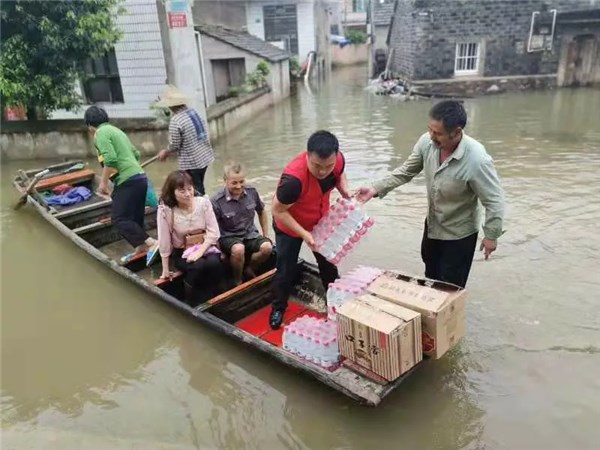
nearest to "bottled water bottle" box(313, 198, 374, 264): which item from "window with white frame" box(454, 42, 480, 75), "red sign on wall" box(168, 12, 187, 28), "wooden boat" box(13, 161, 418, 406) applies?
"wooden boat" box(13, 161, 418, 406)

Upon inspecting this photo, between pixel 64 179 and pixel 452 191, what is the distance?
21.8 feet

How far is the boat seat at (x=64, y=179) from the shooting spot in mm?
7598

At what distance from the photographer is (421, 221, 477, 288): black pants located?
3607 mm

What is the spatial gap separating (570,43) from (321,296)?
62.7 feet

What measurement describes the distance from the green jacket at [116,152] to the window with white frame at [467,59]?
16491 millimetres

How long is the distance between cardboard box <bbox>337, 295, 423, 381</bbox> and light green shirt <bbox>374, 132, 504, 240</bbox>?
2.71ft

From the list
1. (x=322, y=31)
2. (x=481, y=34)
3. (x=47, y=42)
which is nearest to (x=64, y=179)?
(x=47, y=42)

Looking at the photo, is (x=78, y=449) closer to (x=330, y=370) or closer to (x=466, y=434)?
(x=330, y=370)

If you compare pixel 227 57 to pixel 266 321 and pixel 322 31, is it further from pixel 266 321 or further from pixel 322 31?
pixel 266 321

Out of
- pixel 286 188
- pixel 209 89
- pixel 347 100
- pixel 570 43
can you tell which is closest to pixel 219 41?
pixel 209 89

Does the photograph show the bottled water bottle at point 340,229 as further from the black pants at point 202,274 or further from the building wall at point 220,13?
the building wall at point 220,13

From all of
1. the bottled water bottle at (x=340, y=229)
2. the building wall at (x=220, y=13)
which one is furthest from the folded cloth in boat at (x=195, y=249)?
the building wall at (x=220, y=13)

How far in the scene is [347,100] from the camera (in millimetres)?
18594

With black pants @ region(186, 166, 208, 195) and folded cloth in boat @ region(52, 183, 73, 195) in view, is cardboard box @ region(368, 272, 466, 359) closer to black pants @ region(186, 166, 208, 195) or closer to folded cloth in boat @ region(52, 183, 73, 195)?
black pants @ region(186, 166, 208, 195)
